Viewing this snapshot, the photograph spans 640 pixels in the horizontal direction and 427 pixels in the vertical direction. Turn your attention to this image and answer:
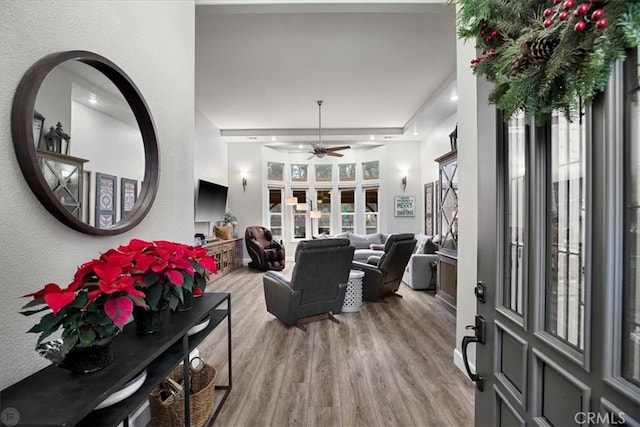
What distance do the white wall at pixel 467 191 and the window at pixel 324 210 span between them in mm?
6317

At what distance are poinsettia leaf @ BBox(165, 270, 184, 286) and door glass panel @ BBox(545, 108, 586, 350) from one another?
124 cm

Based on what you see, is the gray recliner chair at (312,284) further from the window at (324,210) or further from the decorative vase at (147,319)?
the window at (324,210)

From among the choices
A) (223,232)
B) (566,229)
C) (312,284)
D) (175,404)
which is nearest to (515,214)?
(566,229)

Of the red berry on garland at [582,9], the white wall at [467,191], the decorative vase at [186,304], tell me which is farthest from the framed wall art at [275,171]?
the red berry on garland at [582,9]

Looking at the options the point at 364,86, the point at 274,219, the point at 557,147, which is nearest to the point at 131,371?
the point at 557,147

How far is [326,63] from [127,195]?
3.33 metres

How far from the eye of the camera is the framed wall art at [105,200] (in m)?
1.29

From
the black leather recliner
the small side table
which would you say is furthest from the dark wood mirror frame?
the black leather recliner

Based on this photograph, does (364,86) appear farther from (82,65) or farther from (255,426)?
(255,426)

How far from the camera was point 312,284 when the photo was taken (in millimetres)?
3078

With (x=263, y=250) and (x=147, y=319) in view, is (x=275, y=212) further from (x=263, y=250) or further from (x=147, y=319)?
(x=147, y=319)

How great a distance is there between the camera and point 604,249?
595 millimetres

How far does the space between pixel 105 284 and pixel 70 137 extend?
0.73 metres

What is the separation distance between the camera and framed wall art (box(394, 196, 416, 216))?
7613mm
